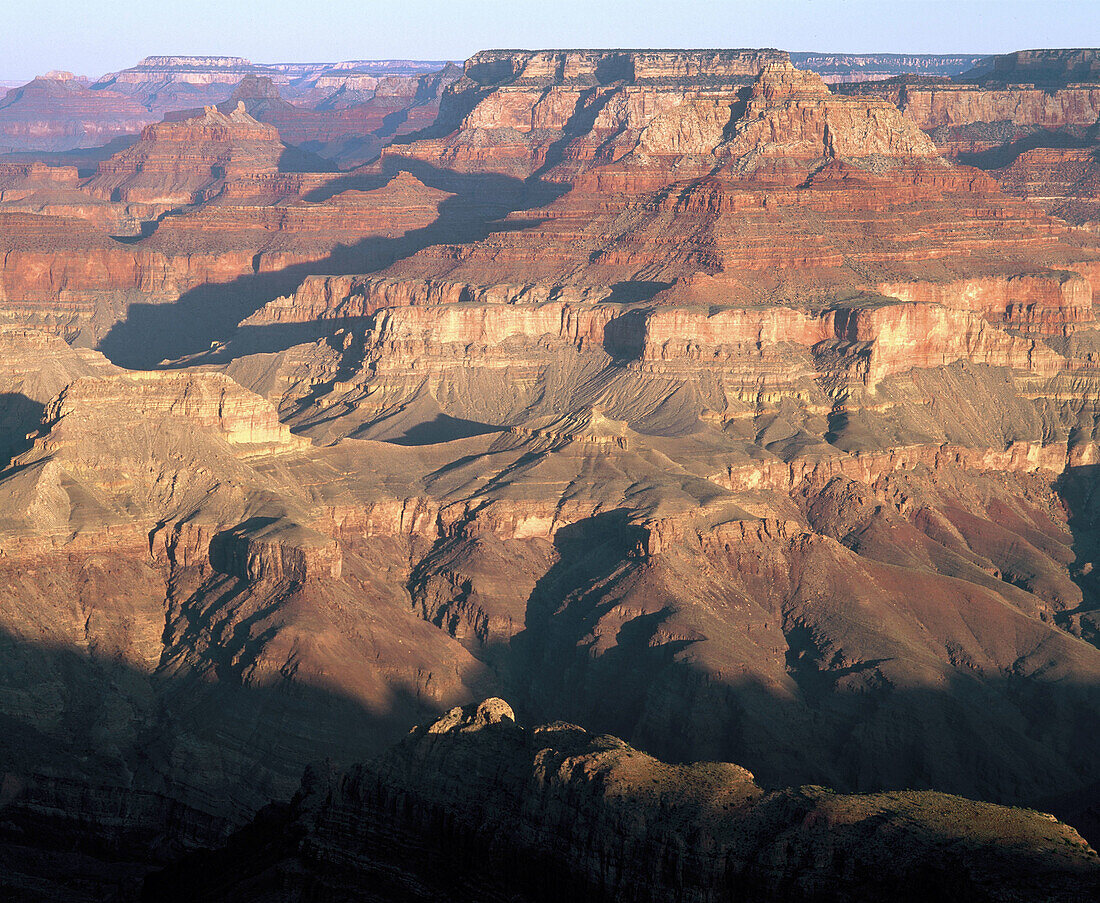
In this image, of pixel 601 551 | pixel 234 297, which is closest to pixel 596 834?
pixel 601 551

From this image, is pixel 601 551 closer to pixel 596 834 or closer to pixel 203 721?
pixel 203 721

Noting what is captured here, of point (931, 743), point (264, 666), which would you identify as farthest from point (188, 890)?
point (931, 743)

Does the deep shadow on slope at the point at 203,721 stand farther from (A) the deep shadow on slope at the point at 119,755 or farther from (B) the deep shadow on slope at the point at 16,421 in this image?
(B) the deep shadow on slope at the point at 16,421

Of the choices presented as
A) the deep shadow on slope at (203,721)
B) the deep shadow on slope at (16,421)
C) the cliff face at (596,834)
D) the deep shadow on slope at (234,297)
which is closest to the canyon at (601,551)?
the cliff face at (596,834)

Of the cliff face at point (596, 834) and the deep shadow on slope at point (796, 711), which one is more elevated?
the cliff face at point (596, 834)

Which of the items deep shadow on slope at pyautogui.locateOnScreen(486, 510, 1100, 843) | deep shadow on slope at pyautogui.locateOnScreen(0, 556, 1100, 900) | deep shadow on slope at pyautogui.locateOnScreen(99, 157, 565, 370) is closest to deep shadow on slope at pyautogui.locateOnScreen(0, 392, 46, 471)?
deep shadow on slope at pyautogui.locateOnScreen(0, 556, 1100, 900)

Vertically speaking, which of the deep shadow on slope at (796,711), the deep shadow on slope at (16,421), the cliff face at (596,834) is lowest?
the deep shadow on slope at (796,711)
